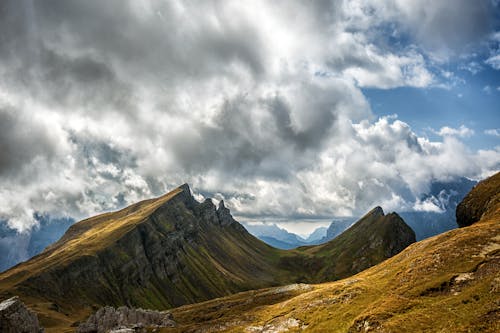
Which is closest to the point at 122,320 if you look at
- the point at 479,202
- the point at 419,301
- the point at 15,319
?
the point at 15,319

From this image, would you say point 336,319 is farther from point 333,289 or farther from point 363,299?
point 333,289

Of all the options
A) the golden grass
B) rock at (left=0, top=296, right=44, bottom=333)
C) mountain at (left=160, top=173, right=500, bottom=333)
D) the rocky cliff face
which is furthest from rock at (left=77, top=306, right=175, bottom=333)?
the rocky cliff face

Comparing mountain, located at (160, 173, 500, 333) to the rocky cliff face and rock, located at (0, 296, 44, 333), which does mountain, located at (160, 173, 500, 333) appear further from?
rock, located at (0, 296, 44, 333)

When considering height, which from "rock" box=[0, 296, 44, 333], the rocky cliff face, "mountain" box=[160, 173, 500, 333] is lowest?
"mountain" box=[160, 173, 500, 333]

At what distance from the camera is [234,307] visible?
11238 cm

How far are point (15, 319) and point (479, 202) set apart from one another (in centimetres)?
13854

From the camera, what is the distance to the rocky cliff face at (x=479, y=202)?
102 metres

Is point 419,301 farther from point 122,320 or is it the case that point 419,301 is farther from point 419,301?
point 122,320

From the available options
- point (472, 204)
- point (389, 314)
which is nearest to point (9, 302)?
point (389, 314)

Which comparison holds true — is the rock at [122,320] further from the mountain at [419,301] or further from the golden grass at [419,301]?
the golden grass at [419,301]

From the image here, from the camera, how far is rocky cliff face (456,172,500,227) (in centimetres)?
10200

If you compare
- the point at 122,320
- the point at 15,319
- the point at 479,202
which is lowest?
the point at 122,320

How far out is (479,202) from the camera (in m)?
108

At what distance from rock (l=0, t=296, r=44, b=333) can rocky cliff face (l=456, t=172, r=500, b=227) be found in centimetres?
13222
